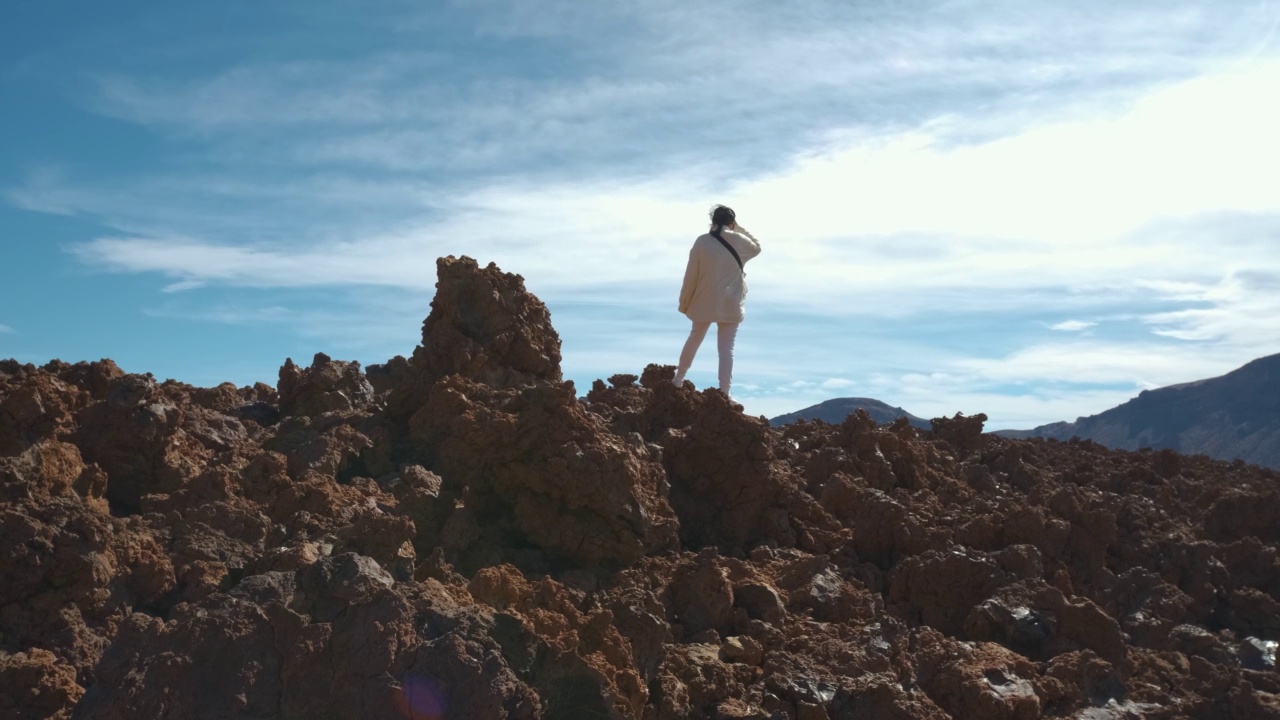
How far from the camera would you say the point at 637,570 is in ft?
19.2

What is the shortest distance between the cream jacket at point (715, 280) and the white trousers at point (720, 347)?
8 centimetres

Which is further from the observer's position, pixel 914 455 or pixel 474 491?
pixel 914 455

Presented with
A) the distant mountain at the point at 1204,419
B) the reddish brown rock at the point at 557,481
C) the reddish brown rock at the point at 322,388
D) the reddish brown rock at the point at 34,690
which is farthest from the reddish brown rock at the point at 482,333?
the distant mountain at the point at 1204,419

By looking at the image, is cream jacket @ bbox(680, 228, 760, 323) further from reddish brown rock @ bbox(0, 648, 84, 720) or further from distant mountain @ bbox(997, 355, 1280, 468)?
distant mountain @ bbox(997, 355, 1280, 468)

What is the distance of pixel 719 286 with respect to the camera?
1037 cm

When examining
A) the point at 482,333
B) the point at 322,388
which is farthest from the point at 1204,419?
the point at 322,388

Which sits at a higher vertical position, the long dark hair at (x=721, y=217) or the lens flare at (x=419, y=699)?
→ the long dark hair at (x=721, y=217)

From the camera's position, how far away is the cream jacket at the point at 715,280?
10383mm

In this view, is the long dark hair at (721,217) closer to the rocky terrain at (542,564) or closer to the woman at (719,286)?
the woman at (719,286)

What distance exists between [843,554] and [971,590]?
827mm

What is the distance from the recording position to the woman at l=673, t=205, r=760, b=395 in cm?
1038

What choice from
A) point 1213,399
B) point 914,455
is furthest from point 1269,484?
point 1213,399

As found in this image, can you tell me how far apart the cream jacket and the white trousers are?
84 mm

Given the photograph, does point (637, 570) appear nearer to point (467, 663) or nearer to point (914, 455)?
point (467, 663)
